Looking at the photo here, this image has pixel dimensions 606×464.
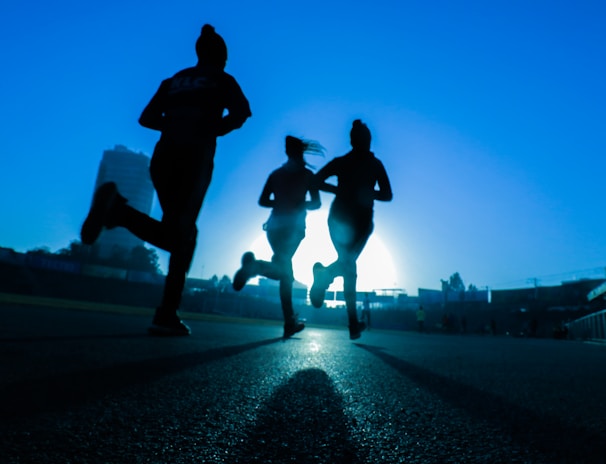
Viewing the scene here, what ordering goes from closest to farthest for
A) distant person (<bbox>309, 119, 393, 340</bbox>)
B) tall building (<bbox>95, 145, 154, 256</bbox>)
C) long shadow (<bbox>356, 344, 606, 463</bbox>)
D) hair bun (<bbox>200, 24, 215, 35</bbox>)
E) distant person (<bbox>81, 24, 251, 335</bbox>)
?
long shadow (<bbox>356, 344, 606, 463</bbox>)
distant person (<bbox>81, 24, 251, 335</bbox>)
hair bun (<bbox>200, 24, 215, 35</bbox>)
distant person (<bbox>309, 119, 393, 340</bbox>)
tall building (<bbox>95, 145, 154, 256</bbox>)

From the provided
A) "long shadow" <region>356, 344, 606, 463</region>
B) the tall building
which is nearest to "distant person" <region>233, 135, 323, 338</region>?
"long shadow" <region>356, 344, 606, 463</region>

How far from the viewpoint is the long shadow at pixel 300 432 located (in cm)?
73

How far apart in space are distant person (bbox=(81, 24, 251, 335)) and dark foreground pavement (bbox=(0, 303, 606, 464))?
1048 millimetres

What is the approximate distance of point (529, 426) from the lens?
106 cm

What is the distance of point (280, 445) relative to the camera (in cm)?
80

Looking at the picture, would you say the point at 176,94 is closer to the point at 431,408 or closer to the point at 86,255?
the point at 431,408

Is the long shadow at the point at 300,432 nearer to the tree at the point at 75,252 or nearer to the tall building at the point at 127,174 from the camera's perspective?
the tree at the point at 75,252

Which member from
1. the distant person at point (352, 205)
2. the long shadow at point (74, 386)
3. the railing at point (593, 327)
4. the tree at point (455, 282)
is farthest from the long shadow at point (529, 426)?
the tree at point (455, 282)

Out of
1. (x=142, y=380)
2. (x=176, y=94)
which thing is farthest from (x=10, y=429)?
(x=176, y=94)

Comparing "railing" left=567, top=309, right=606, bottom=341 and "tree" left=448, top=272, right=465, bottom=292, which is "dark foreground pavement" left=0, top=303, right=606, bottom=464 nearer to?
"railing" left=567, top=309, right=606, bottom=341

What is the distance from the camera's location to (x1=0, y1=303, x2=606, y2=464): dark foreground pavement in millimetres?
746

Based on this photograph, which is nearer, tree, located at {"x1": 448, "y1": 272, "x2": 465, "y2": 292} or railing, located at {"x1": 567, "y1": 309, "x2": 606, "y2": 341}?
railing, located at {"x1": 567, "y1": 309, "x2": 606, "y2": 341}

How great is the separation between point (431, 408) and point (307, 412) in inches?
17.2

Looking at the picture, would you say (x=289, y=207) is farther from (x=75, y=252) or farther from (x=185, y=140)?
(x=75, y=252)
